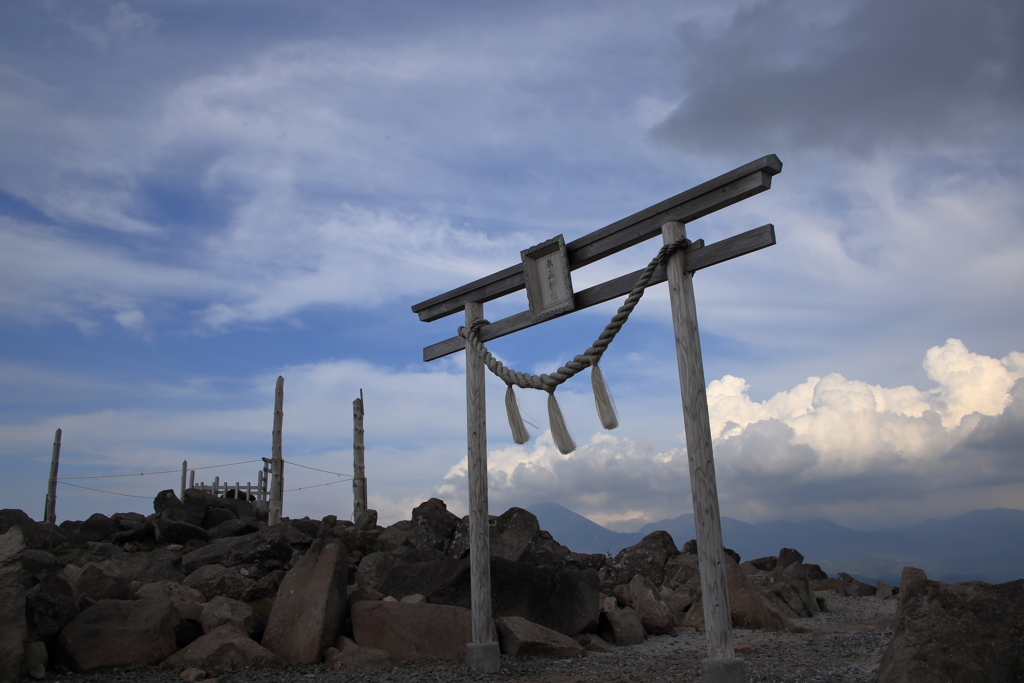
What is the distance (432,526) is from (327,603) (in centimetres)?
551

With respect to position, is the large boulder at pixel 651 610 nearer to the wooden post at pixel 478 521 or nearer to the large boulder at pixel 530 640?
the large boulder at pixel 530 640

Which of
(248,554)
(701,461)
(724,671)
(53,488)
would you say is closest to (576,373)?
(701,461)

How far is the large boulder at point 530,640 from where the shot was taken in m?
6.51

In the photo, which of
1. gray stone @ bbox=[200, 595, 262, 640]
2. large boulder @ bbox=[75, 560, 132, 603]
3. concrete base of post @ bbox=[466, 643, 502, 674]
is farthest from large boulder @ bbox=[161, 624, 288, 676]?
concrete base of post @ bbox=[466, 643, 502, 674]

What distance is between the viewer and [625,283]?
571 cm

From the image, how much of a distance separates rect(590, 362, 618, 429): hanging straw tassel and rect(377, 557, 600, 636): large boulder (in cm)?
271

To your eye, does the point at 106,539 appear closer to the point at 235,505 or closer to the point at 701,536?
the point at 235,505

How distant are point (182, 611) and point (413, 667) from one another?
7.41 ft

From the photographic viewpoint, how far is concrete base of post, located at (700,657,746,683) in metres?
4.37

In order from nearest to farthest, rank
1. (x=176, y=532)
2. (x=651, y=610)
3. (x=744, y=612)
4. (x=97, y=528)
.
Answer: (x=651, y=610) < (x=744, y=612) < (x=176, y=532) < (x=97, y=528)

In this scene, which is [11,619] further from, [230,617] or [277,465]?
[277,465]

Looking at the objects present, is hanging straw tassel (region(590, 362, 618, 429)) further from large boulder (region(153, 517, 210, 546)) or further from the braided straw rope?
large boulder (region(153, 517, 210, 546))

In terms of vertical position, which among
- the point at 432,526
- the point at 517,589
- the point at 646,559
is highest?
the point at 432,526

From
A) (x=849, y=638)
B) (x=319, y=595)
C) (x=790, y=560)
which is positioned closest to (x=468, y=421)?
(x=319, y=595)
